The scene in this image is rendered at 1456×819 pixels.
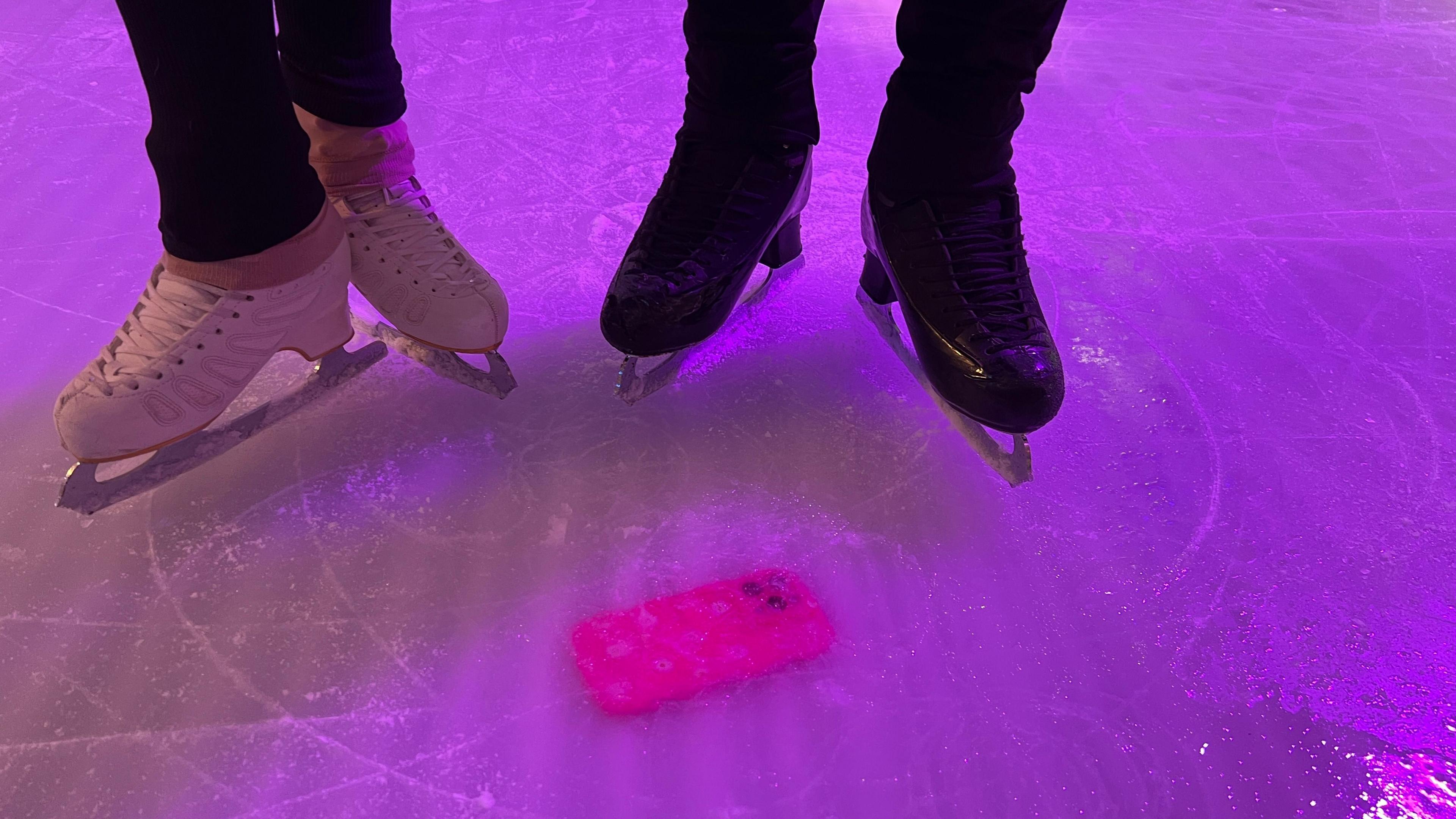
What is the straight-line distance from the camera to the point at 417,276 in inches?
35.4

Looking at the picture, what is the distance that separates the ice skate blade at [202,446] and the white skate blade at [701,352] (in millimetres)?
286

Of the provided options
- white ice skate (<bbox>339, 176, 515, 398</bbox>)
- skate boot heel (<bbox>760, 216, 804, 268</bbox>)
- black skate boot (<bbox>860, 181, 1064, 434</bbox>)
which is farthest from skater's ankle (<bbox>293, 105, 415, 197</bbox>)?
black skate boot (<bbox>860, 181, 1064, 434</bbox>)

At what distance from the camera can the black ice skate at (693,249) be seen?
86 centimetres

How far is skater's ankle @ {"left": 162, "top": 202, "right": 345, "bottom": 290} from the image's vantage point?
2.49 ft

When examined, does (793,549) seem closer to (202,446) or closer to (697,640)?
(697,640)

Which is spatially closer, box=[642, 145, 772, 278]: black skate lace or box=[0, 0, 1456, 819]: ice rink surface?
box=[0, 0, 1456, 819]: ice rink surface

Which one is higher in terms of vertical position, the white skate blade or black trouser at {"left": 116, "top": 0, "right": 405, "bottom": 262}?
black trouser at {"left": 116, "top": 0, "right": 405, "bottom": 262}

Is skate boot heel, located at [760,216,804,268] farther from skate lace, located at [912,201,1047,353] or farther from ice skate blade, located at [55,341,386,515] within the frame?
ice skate blade, located at [55,341,386,515]

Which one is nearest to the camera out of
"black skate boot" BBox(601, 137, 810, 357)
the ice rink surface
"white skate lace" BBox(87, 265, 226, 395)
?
the ice rink surface

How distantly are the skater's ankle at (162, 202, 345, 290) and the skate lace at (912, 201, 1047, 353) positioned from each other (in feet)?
1.94

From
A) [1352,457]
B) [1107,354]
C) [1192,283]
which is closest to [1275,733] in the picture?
[1352,457]

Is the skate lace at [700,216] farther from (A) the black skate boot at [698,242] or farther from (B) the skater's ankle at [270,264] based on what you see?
(B) the skater's ankle at [270,264]

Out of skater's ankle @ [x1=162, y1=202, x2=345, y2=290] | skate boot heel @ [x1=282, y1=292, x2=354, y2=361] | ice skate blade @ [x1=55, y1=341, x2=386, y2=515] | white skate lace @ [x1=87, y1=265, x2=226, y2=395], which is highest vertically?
skater's ankle @ [x1=162, y1=202, x2=345, y2=290]

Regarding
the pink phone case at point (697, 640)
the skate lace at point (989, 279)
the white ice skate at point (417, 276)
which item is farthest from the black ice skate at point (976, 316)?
the white ice skate at point (417, 276)
